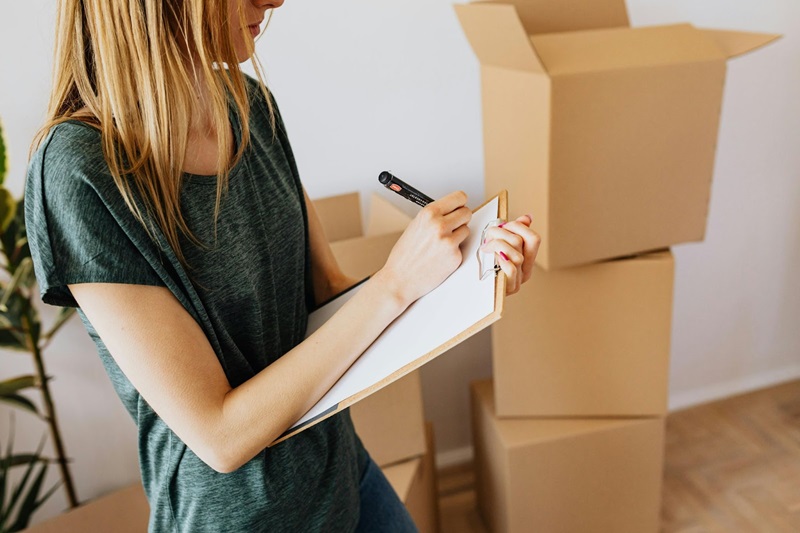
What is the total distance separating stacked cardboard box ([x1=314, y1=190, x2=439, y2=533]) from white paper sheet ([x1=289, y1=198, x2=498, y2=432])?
538 mm

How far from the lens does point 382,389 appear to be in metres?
1.37

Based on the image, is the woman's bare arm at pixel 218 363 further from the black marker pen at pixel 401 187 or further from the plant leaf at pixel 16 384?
the plant leaf at pixel 16 384

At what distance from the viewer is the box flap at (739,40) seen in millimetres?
1186

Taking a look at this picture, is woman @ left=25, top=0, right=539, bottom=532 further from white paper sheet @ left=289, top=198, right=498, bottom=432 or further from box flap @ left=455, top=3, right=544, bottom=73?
box flap @ left=455, top=3, right=544, bottom=73

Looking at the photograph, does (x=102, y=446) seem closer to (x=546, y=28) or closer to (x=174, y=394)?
(x=174, y=394)

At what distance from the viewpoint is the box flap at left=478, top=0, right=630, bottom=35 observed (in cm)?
129

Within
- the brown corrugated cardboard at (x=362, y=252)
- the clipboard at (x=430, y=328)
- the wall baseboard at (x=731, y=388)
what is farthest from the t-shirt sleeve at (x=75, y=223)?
the wall baseboard at (x=731, y=388)

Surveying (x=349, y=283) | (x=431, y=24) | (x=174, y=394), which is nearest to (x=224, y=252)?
(x=174, y=394)

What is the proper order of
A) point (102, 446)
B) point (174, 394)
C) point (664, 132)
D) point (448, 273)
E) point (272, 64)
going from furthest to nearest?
point (102, 446) → point (272, 64) → point (664, 132) → point (448, 273) → point (174, 394)

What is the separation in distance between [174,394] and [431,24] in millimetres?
1108

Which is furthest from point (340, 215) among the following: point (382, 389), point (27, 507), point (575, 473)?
point (27, 507)

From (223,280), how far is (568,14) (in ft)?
2.96

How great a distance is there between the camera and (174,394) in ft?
2.07

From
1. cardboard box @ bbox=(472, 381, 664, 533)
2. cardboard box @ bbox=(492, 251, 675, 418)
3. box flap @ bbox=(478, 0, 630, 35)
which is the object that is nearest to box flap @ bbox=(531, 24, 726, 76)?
box flap @ bbox=(478, 0, 630, 35)
